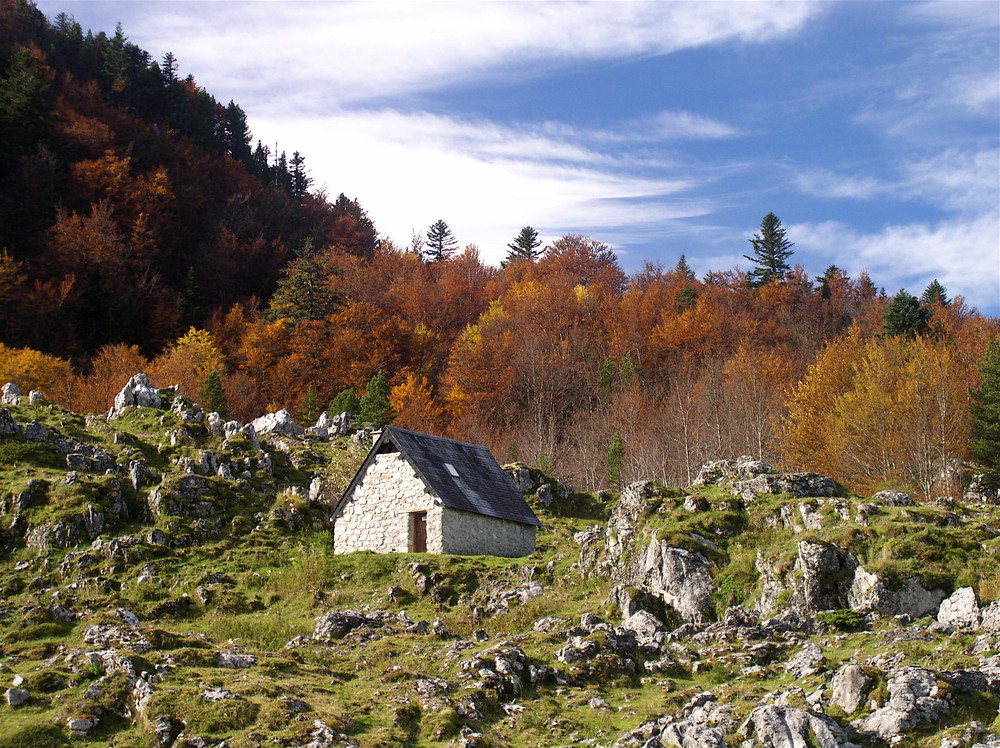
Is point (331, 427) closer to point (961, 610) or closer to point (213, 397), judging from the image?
point (213, 397)

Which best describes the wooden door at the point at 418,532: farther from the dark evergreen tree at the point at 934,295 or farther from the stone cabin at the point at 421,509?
the dark evergreen tree at the point at 934,295

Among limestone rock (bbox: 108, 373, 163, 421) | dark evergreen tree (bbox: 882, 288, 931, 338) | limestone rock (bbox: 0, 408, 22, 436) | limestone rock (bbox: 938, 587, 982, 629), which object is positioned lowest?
limestone rock (bbox: 938, 587, 982, 629)

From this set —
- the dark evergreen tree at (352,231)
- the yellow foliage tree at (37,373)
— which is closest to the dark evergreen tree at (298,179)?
the dark evergreen tree at (352,231)

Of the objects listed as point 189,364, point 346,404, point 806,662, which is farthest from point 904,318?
point 806,662

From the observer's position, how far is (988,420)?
49188 millimetres

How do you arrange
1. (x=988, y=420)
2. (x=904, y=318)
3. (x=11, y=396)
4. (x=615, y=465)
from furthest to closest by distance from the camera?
(x=904, y=318), (x=615, y=465), (x=988, y=420), (x=11, y=396)

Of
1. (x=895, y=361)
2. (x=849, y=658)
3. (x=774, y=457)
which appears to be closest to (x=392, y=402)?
(x=774, y=457)

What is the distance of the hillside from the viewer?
18.8 metres

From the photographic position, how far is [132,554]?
35156 mm

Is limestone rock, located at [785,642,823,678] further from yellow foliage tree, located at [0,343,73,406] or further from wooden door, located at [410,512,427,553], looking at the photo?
yellow foliage tree, located at [0,343,73,406]

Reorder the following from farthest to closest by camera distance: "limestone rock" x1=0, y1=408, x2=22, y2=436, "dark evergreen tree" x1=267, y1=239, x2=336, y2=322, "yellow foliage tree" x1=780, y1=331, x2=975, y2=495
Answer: "dark evergreen tree" x1=267, y1=239, x2=336, y2=322, "yellow foliage tree" x1=780, y1=331, x2=975, y2=495, "limestone rock" x1=0, y1=408, x2=22, y2=436

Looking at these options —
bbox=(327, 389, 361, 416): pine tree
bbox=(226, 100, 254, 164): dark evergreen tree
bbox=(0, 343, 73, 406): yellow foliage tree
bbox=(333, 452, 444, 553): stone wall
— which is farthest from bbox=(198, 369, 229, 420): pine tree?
bbox=(226, 100, 254, 164): dark evergreen tree

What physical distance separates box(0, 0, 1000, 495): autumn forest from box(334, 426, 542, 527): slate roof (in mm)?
13433

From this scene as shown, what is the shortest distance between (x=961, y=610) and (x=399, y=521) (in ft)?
72.1
